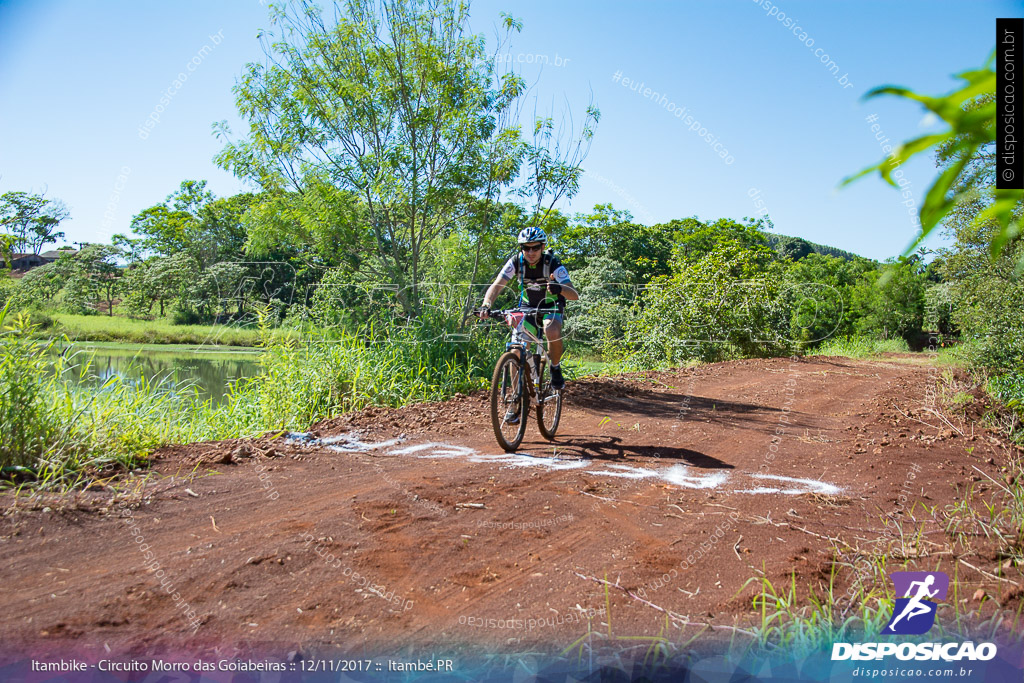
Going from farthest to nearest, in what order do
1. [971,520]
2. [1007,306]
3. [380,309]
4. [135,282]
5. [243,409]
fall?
[135,282]
[380,309]
[243,409]
[1007,306]
[971,520]

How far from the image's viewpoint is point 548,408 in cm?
668

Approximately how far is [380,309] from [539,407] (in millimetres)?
4528

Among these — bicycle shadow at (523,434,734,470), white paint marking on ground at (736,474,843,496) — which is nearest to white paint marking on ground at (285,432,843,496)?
white paint marking on ground at (736,474,843,496)

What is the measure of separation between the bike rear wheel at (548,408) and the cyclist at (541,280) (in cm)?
12

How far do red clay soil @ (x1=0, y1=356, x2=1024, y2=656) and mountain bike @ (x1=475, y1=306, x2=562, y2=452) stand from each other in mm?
268

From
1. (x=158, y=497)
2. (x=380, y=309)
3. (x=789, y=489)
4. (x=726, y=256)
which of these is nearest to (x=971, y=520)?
(x=789, y=489)

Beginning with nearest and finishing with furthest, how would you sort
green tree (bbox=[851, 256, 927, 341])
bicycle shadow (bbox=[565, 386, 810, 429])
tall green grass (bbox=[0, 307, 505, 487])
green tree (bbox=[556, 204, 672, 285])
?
tall green grass (bbox=[0, 307, 505, 487])
bicycle shadow (bbox=[565, 386, 810, 429])
green tree (bbox=[851, 256, 927, 341])
green tree (bbox=[556, 204, 672, 285])

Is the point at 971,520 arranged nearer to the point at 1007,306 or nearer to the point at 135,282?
the point at 1007,306

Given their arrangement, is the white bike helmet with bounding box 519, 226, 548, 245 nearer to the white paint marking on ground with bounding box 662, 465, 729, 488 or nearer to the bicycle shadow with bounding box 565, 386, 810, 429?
the white paint marking on ground with bounding box 662, 465, 729, 488

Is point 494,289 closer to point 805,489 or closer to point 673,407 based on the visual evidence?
point 805,489

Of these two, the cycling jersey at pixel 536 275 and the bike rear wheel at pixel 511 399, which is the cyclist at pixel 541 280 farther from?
the bike rear wheel at pixel 511 399

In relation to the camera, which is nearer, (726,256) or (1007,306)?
(1007,306)

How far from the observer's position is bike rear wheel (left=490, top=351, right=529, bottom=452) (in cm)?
588

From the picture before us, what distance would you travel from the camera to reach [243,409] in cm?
855
